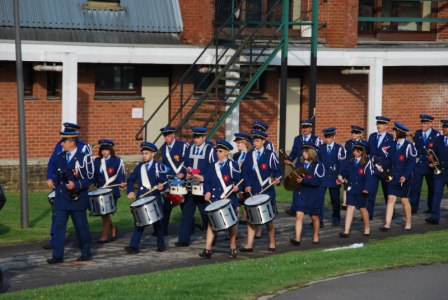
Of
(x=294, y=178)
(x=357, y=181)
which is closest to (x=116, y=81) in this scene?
(x=357, y=181)

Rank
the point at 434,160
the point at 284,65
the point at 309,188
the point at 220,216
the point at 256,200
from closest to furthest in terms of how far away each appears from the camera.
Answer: the point at 220,216
the point at 256,200
the point at 309,188
the point at 434,160
the point at 284,65

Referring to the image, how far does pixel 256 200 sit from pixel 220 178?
0.66m

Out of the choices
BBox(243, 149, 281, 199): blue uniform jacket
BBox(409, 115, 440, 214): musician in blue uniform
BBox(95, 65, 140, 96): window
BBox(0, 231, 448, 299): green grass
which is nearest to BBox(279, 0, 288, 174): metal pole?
BBox(95, 65, 140, 96): window

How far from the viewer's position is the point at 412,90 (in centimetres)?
3269

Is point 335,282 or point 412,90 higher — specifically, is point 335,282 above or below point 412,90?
below

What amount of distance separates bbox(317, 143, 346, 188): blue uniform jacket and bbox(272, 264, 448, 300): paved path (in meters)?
6.13

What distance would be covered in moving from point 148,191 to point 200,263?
1598 mm

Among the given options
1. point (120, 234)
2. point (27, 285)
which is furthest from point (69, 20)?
point (27, 285)

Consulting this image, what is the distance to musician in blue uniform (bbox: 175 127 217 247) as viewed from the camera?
18719mm

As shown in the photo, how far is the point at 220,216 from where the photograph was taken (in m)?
17.0

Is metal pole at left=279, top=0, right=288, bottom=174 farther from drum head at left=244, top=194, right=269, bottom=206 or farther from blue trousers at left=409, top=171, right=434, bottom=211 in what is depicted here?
drum head at left=244, top=194, right=269, bottom=206

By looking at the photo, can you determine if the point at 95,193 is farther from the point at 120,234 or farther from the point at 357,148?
the point at 357,148

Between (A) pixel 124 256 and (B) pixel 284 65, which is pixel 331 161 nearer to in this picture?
(A) pixel 124 256

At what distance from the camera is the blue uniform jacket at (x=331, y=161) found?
21297 millimetres
